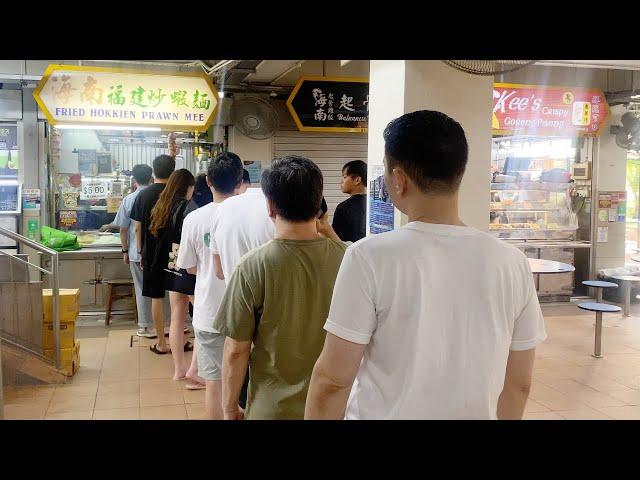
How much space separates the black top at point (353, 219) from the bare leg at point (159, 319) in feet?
6.25

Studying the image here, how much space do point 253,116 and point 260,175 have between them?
13.7 feet

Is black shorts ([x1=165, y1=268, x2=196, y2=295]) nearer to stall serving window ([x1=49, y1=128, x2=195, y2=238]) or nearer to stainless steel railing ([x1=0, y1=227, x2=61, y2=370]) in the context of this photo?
stainless steel railing ([x1=0, y1=227, x2=61, y2=370])

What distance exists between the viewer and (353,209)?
5418mm

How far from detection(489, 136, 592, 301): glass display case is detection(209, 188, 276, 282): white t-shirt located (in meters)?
7.02

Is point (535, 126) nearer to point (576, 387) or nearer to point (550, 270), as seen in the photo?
point (550, 270)

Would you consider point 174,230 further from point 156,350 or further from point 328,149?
point 328,149

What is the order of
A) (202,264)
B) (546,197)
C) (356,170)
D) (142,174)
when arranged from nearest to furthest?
(202,264), (356,170), (142,174), (546,197)

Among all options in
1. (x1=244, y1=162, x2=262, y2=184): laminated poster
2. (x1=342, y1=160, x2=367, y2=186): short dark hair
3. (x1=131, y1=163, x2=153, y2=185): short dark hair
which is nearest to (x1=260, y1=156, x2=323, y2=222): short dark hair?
(x1=342, y1=160, x2=367, y2=186): short dark hair

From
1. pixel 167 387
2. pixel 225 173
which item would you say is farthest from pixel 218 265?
pixel 167 387

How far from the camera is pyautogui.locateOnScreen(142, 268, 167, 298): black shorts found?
5.88 m

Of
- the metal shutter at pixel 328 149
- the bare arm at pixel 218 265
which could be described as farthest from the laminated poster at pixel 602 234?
the bare arm at pixel 218 265

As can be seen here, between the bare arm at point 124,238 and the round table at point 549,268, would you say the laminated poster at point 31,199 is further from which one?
the round table at point 549,268
